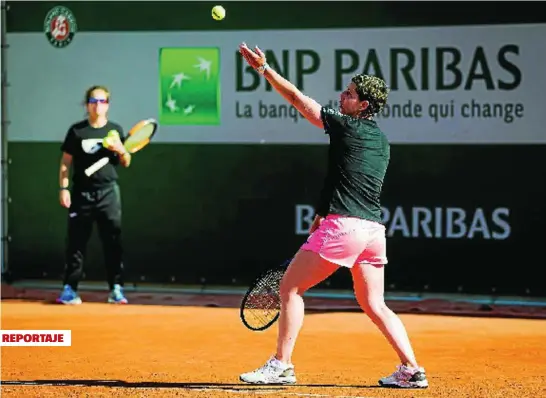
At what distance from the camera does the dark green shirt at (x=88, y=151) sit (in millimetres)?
10898

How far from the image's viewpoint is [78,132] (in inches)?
430

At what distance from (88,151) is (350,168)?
441 centimetres

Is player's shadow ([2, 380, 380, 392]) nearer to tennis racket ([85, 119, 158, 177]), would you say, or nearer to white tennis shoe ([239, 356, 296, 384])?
white tennis shoe ([239, 356, 296, 384])

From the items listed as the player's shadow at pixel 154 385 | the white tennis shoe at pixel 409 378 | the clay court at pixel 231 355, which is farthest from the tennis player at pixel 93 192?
the white tennis shoe at pixel 409 378

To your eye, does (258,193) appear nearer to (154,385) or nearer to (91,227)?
(91,227)

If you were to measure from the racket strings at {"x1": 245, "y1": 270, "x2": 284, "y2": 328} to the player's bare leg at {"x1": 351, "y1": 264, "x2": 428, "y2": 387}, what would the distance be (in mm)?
707

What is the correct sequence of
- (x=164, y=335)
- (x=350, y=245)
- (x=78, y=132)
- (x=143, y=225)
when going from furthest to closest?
(x=143, y=225) < (x=78, y=132) < (x=164, y=335) < (x=350, y=245)

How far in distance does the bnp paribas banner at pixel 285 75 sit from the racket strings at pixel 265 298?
3.76 meters

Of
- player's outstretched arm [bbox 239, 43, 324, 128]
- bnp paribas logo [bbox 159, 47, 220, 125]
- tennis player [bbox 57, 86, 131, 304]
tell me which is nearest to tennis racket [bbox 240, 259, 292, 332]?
player's outstretched arm [bbox 239, 43, 324, 128]

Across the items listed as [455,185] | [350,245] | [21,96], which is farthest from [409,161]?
[350,245]

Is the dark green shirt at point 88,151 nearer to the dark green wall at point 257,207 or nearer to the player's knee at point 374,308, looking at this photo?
the dark green wall at point 257,207

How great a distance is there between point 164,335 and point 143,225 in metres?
2.54

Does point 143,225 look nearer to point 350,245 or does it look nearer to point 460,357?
point 460,357

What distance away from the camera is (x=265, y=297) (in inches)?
302
